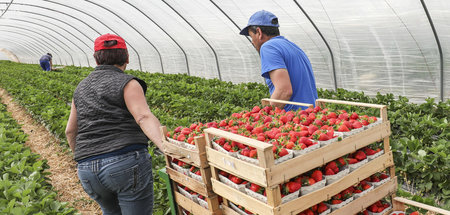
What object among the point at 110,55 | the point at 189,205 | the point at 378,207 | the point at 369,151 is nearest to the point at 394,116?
the point at 378,207

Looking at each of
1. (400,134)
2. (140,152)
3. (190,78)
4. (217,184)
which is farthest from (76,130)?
(190,78)

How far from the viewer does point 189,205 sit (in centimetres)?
253

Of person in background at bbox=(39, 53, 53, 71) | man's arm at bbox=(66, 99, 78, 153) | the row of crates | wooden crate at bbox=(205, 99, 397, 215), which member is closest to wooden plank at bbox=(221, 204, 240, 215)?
the row of crates

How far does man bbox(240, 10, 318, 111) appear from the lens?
10.3 feet

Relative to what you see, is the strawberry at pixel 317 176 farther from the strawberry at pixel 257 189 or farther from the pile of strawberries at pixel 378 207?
the pile of strawberries at pixel 378 207

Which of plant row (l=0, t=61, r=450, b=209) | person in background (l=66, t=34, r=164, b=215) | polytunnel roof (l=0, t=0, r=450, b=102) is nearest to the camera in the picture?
person in background (l=66, t=34, r=164, b=215)

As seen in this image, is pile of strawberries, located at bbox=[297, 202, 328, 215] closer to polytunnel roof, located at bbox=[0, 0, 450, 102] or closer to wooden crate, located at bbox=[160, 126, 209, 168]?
wooden crate, located at bbox=[160, 126, 209, 168]

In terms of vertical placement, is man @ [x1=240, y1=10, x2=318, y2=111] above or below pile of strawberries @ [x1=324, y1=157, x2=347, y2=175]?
above

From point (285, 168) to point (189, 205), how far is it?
99 cm

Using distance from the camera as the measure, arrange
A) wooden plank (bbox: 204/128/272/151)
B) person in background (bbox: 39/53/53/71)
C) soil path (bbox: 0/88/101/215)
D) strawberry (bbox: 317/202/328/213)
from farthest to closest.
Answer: person in background (bbox: 39/53/53/71), soil path (bbox: 0/88/101/215), strawberry (bbox: 317/202/328/213), wooden plank (bbox: 204/128/272/151)

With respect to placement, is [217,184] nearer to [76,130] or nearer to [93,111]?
[93,111]

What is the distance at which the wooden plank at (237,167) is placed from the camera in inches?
70.9

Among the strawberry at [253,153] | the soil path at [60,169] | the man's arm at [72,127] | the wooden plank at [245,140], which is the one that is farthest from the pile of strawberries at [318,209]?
the soil path at [60,169]

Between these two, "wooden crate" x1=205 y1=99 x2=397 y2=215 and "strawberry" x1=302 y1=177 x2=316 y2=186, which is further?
"strawberry" x1=302 y1=177 x2=316 y2=186
